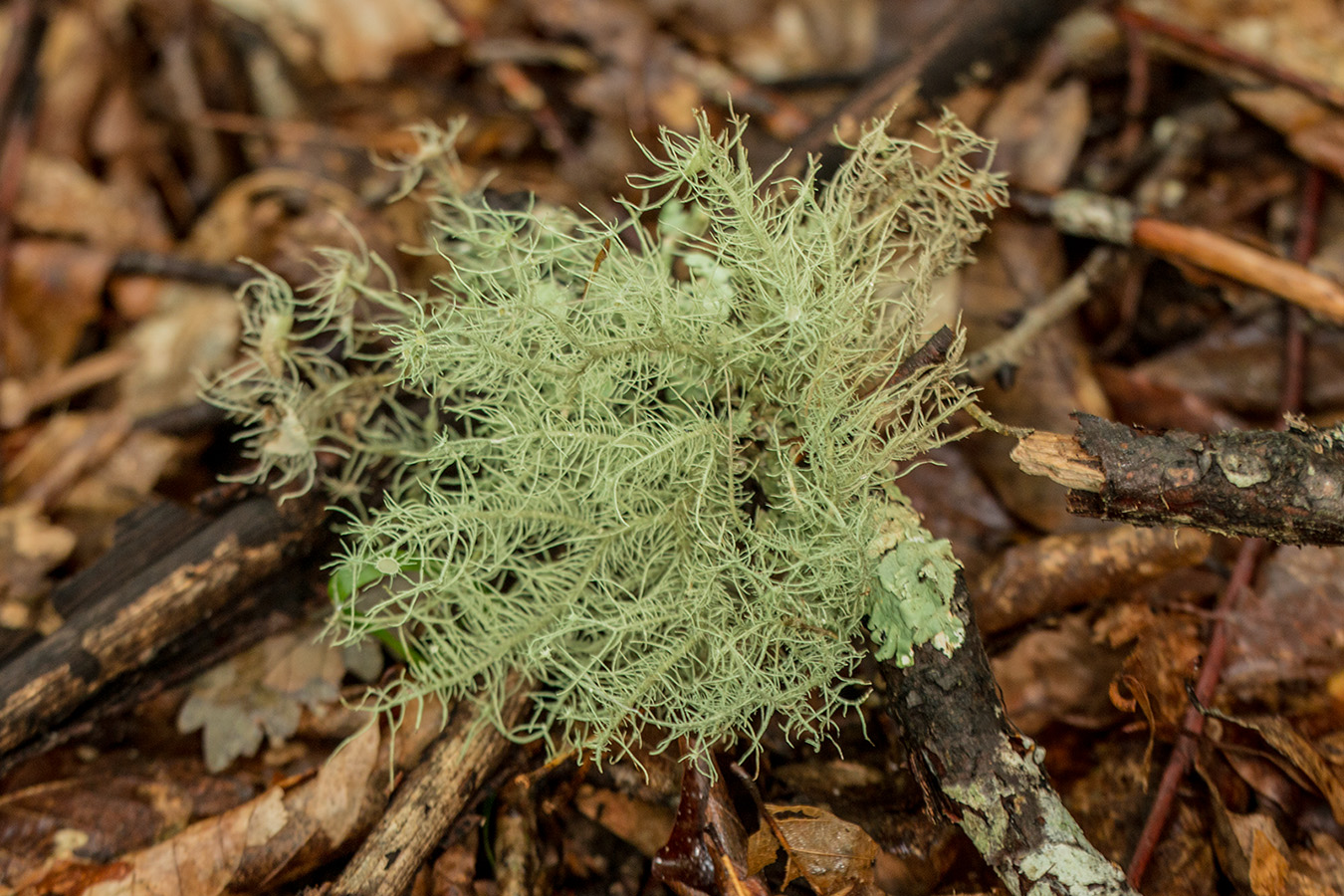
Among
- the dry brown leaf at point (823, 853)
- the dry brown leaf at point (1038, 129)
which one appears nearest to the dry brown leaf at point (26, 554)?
the dry brown leaf at point (823, 853)

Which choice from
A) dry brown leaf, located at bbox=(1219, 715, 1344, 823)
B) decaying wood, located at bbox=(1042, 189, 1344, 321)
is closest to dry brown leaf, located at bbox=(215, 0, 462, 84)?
decaying wood, located at bbox=(1042, 189, 1344, 321)

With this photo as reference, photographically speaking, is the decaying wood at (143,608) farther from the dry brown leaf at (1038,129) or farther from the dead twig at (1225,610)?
the dry brown leaf at (1038,129)

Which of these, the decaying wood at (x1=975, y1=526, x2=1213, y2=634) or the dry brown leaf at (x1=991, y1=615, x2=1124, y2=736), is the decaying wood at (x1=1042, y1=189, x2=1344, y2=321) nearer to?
the decaying wood at (x1=975, y1=526, x2=1213, y2=634)

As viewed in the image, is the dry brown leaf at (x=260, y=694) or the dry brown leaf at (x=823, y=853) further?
the dry brown leaf at (x=260, y=694)

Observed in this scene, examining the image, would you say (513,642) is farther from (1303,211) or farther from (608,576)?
(1303,211)

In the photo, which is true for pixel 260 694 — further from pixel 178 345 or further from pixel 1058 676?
pixel 1058 676

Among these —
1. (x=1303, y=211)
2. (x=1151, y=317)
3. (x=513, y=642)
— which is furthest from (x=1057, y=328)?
(x=513, y=642)
